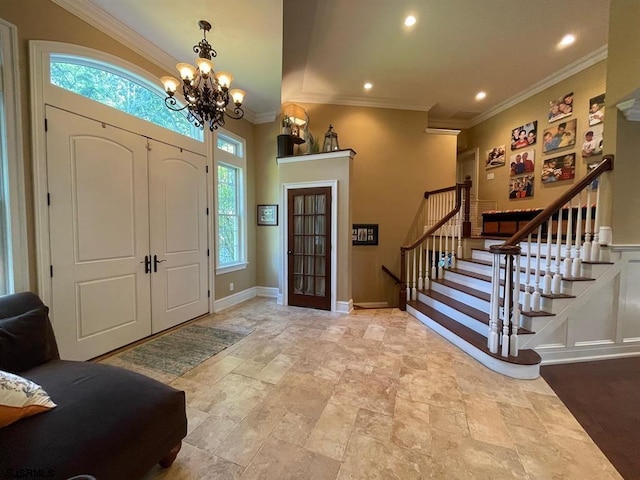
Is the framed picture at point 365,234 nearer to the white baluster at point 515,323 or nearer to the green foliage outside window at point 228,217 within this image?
the green foliage outside window at point 228,217

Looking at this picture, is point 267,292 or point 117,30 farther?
point 267,292

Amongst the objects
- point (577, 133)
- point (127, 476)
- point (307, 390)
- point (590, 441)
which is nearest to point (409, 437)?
point (307, 390)

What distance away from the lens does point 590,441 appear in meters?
1.69

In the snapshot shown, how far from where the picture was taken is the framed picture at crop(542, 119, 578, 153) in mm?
4359

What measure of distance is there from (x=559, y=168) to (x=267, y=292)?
5779 mm

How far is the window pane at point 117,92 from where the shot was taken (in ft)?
8.19

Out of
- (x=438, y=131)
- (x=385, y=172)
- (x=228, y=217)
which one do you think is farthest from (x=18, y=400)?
(x=438, y=131)

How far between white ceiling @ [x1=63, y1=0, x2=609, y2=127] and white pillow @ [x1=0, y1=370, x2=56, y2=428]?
3.13m

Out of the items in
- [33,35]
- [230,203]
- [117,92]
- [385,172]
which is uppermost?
[33,35]

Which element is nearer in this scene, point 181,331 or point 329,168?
point 181,331

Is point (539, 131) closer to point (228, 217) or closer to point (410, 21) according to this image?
point (410, 21)

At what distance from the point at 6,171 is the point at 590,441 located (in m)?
4.68

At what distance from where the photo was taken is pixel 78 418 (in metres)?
1.25

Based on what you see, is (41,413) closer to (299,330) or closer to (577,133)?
(299,330)
